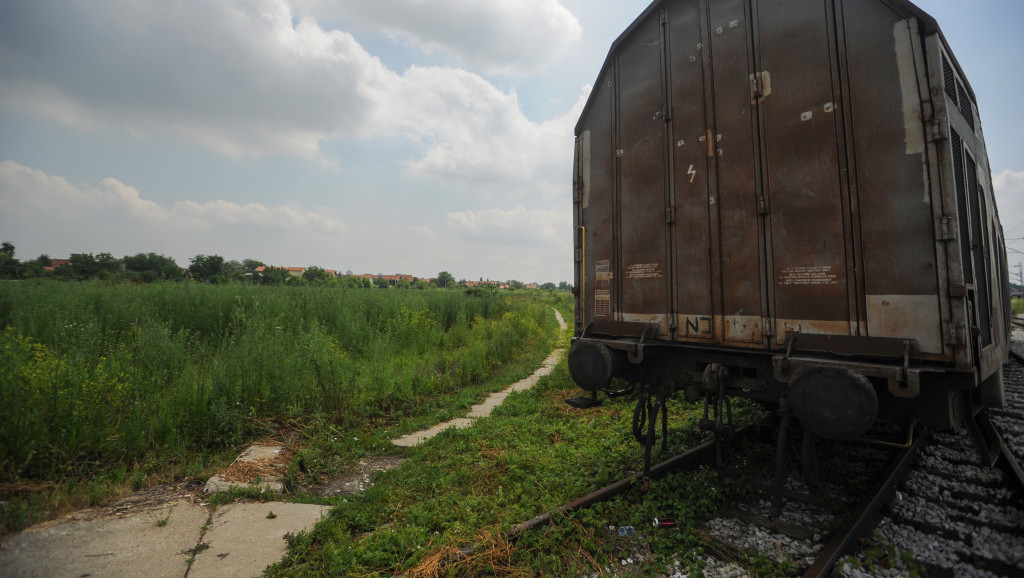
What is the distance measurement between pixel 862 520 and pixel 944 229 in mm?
2003

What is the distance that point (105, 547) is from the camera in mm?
2924

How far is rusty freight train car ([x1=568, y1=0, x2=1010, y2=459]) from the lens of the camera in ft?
8.21

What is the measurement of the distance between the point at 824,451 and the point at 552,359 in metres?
8.32

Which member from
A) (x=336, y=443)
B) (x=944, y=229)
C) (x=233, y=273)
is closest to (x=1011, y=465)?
(x=944, y=229)

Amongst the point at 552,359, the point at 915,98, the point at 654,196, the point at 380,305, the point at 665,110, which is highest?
the point at 665,110

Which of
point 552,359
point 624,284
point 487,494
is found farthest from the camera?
point 552,359

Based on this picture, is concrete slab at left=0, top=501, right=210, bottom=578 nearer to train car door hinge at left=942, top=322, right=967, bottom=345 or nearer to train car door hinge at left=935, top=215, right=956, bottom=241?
train car door hinge at left=942, top=322, right=967, bottom=345

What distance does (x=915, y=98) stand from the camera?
2.54 m

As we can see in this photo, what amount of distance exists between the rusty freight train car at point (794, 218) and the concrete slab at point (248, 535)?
2802 mm

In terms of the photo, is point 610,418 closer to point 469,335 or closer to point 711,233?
point 711,233

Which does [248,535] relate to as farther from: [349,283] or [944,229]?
[349,283]

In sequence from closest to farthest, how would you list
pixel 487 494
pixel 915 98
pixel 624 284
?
pixel 915 98 < pixel 487 494 < pixel 624 284

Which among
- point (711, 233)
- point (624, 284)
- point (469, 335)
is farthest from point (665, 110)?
point (469, 335)

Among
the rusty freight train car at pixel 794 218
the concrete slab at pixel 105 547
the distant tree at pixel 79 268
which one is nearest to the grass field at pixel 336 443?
the concrete slab at pixel 105 547
